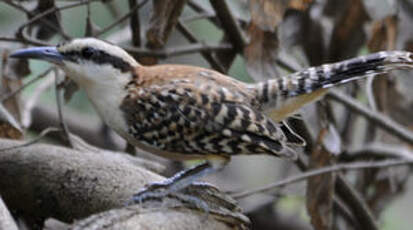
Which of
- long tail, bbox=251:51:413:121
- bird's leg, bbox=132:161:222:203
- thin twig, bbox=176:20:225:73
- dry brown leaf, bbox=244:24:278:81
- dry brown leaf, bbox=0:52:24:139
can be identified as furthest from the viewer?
thin twig, bbox=176:20:225:73

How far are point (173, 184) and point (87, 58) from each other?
0.50 meters

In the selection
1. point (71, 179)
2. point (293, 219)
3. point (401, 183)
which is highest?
point (71, 179)

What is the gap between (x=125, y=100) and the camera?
271cm

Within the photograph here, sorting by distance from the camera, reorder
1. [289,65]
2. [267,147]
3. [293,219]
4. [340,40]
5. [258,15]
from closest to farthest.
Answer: [267,147], [258,15], [289,65], [340,40], [293,219]

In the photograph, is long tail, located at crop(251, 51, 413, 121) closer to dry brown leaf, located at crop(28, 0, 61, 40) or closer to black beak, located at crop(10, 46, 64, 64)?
black beak, located at crop(10, 46, 64, 64)

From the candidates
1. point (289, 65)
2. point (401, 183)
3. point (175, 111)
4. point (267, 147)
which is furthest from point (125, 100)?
point (401, 183)

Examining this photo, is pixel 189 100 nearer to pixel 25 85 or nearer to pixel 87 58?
pixel 87 58

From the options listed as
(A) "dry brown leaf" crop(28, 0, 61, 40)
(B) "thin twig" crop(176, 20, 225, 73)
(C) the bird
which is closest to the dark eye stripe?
(C) the bird

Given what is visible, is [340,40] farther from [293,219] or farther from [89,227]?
[89,227]

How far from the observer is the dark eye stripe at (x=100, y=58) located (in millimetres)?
2693

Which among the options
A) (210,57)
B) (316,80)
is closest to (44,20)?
(210,57)

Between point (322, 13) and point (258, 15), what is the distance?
127cm

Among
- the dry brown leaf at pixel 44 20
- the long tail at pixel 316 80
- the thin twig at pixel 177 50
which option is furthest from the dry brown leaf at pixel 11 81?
the long tail at pixel 316 80

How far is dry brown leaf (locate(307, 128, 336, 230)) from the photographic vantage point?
3477 mm
